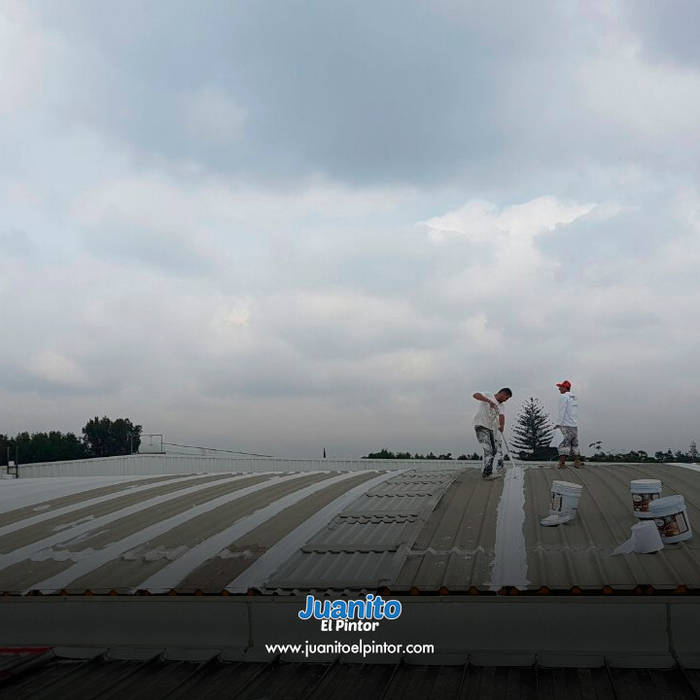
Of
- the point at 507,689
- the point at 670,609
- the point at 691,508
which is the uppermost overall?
the point at 691,508

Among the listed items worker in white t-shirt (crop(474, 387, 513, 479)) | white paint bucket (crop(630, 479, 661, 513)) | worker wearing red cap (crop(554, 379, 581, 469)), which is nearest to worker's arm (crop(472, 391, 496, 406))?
worker in white t-shirt (crop(474, 387, 513, 479))

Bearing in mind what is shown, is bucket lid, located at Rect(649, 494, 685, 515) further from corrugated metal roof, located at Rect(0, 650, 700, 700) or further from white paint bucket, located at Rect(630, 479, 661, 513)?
corrugated metal roof, located at Rect(0, 650, 700, 700)

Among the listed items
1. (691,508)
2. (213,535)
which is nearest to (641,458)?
(691,508)

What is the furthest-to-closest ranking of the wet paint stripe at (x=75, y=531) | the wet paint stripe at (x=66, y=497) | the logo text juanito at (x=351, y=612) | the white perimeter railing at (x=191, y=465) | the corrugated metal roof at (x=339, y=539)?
the white perimeter railing at (x=191, y=465) → the wet paint stripe at (x=66, y=497) → the wet paint stripe at (x=75, y=531) → the corrugated metal roof at (x=339, y=539) → the logo text juanito at (x=351, y=612)

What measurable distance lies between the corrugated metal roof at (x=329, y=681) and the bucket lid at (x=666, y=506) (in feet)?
6.26

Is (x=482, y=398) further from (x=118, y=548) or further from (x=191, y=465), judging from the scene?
(x=191, y=465)

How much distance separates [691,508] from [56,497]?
371 inches

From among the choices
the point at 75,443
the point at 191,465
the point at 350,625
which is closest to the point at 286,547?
the point at 350,625

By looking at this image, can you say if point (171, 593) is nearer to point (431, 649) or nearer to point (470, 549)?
point (431, 649)

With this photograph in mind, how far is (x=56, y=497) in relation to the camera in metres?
12.2

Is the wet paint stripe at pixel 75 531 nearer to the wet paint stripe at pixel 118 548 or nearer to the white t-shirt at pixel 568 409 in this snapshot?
the wet paint stripe at pixel 118 548

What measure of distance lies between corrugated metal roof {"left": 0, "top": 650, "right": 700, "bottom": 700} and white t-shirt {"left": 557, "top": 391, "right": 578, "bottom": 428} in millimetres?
6325

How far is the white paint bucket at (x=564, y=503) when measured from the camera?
28.1 feet

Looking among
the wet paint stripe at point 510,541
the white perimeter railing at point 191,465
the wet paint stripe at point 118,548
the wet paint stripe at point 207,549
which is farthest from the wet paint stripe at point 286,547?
the white perimeter railing at point 191,465
